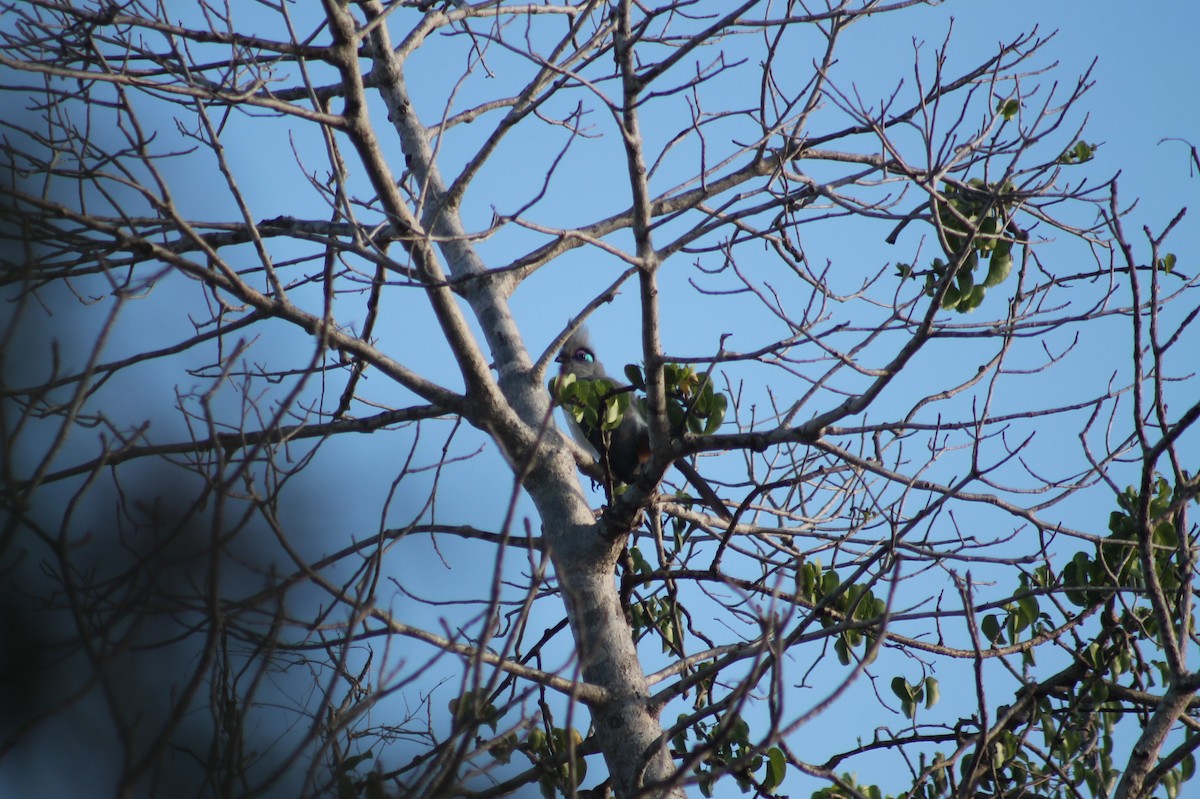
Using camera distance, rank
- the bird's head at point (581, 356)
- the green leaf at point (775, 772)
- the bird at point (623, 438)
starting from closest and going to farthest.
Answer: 1. the green leaf at point (775, 772)
2. the bird at point (623, 438)
3. the bird's head at point (581, 356)

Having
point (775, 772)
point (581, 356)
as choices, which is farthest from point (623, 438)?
point (775, 772)

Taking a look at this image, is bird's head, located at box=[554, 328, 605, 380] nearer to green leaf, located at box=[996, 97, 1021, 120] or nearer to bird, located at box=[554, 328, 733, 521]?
bird, located at box=[554, 328, 733, 521]

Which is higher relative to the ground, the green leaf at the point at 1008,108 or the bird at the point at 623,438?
the bird at the point at 623,438

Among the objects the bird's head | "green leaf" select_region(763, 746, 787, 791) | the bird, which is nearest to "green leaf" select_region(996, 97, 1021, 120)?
the bird

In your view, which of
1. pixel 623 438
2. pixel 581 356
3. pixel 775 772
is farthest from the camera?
pixel 581 356

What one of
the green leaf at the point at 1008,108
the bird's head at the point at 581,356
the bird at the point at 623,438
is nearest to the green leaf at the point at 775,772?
the bird at the point at 623,438

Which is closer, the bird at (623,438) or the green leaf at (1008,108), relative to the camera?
the green leaf at (1008,108)

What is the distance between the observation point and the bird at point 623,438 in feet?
14.0

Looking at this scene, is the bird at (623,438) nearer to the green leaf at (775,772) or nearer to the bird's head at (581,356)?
the bird's head at (581,356)

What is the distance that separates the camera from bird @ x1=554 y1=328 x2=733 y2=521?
427 centimetres

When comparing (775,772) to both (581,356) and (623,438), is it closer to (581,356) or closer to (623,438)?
(623,438)

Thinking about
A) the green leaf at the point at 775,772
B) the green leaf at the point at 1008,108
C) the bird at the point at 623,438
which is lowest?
the green leaf at the point at 775,772

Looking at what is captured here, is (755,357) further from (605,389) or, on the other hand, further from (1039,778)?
(1039,778)

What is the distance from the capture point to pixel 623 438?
6.01 m
